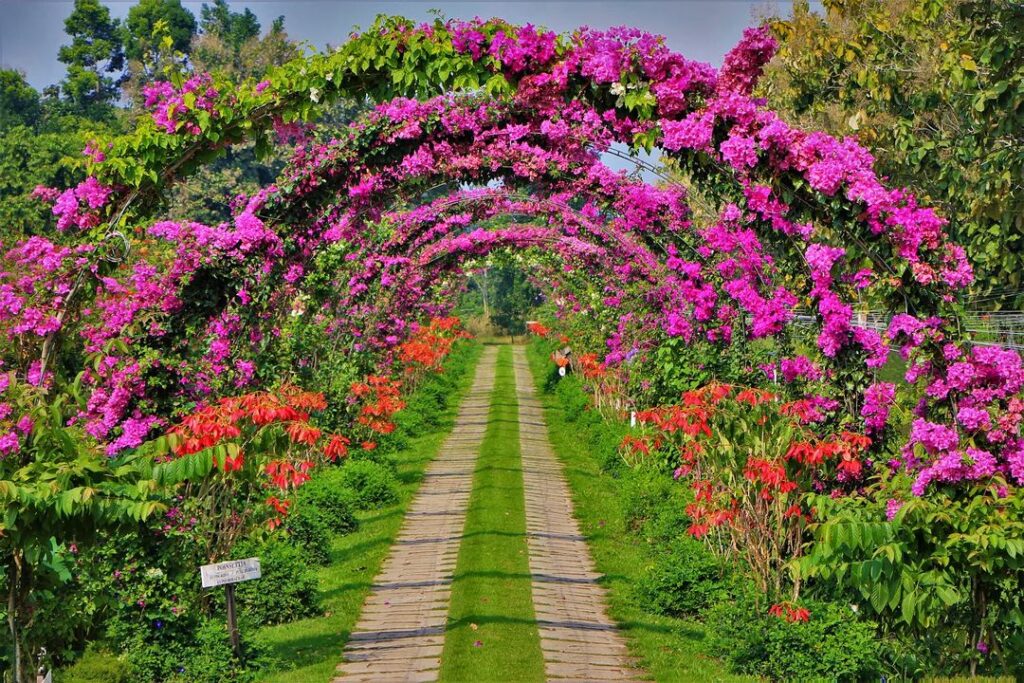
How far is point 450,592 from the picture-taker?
10.4 metres

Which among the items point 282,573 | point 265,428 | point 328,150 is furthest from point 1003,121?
point 282,573

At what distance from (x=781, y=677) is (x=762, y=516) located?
4.73 ft

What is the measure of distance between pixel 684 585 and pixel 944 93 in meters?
5.46

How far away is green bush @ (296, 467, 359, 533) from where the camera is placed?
505 inches

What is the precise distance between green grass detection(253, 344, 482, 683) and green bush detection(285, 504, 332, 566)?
129mm

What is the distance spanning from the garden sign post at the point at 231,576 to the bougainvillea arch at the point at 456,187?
3.91ft

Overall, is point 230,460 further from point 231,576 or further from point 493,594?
point 493,594

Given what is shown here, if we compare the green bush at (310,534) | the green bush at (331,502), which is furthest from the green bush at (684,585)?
the green bush at (331,502)

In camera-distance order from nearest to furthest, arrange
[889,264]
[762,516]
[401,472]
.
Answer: [889,264] → [762,516] → [401,472]

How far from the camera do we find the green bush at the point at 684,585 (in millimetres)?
9547

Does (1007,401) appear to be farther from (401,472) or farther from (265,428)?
(401,472)

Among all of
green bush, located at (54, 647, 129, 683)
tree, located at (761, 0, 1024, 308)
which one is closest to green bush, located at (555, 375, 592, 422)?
tree, located at (761, 0, 1024, 308)

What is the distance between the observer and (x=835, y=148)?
743cm

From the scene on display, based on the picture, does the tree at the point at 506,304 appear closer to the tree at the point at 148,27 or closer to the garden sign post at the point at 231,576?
the tree at the point at 148,27
